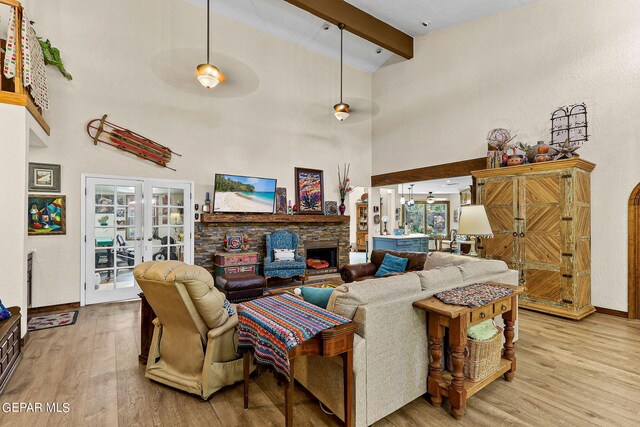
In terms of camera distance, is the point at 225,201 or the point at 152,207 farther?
the point at 225,201

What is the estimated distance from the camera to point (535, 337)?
341cm

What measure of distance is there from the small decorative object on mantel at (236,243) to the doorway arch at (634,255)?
19.6 feet

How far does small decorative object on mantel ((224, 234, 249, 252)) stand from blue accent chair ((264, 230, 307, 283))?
47cm

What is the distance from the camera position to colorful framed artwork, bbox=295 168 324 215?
7031 mm

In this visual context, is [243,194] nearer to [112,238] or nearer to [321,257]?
[112,238]

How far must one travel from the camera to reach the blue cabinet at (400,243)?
7.89 m

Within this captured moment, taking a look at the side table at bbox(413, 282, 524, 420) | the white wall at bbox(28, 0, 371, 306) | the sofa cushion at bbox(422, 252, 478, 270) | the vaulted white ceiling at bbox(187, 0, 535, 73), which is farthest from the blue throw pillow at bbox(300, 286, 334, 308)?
the vaulted white ceiling at bbox(187, 0, 535, 73)

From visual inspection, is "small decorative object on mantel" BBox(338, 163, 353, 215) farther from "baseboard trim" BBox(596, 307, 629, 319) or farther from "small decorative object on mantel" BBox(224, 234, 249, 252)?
"baseboard trim" BBox(596, 307, 629, 319)

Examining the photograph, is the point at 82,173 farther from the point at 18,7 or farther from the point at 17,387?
the point at 17,387

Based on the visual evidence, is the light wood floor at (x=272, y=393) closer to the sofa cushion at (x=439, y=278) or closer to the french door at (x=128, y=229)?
the sofa cushion at (x=439, y=278)

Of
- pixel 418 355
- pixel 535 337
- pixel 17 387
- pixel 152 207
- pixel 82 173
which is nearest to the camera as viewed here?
pixel 418 355

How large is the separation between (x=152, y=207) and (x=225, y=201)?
4.10 feet

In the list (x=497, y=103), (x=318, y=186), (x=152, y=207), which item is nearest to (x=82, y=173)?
(x=152, y=207)
